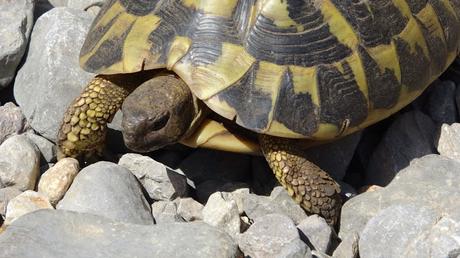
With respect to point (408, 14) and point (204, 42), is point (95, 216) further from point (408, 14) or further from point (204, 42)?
point (408, 14)

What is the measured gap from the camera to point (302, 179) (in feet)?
13.8

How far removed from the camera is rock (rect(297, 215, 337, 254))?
3.84 metres

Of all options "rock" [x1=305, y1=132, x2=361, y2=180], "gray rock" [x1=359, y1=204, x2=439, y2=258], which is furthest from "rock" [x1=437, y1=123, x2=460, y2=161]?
"gray rock" [x1=359, y1=204, x2=439, y2=258]

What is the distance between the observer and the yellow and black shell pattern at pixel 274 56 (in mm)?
4047

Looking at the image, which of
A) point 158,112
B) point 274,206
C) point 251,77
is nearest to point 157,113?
point 158,112

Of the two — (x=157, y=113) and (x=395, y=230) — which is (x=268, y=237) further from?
(x=157, y=113)

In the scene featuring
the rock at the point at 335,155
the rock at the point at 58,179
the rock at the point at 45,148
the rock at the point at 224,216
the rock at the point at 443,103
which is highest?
the rock at the point at 443,103

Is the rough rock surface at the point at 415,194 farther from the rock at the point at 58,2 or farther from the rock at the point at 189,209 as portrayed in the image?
the rock at the point at 58,2

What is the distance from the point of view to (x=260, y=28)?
4.12 meters

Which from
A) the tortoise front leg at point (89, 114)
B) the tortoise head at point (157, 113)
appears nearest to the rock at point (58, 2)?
the tortoise front leg at point (89, 114)

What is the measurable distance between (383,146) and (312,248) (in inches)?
41.1

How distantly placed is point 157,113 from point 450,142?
160 cm

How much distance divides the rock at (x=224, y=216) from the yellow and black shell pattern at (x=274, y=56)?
1.25 ft

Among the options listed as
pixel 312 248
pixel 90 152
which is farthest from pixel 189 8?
pixel 312 248
